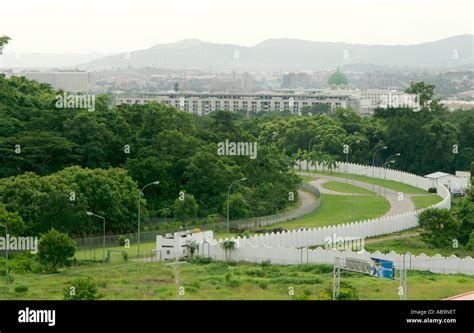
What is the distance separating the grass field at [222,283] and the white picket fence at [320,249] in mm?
1145

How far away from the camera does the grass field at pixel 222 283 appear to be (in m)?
36.6

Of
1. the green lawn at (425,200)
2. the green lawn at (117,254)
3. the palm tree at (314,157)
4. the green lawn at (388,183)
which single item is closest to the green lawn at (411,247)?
the green lawn at (117,254)

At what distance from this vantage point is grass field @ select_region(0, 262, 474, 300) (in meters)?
36.6

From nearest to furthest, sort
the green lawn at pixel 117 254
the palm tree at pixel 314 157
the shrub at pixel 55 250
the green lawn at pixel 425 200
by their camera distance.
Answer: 1. the shrub at pixel 55 250
2. the green lawn at pixel 117 254
3. the green lawn at pixel 425 200
4. the palm tree at pixel 314 157

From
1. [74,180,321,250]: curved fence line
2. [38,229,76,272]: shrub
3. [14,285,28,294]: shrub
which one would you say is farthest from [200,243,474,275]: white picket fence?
[14,285,28,294]: shrub

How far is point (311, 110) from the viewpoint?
7156 inches

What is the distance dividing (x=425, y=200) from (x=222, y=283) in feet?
121

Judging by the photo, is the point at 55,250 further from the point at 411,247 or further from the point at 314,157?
the point at 314,157

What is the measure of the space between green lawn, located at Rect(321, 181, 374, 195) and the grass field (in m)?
34.2

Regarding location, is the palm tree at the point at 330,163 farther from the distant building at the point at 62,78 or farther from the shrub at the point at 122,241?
A: the distant building at the point at 62,78

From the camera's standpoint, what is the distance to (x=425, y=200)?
244 feet

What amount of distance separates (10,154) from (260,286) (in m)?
30.9
